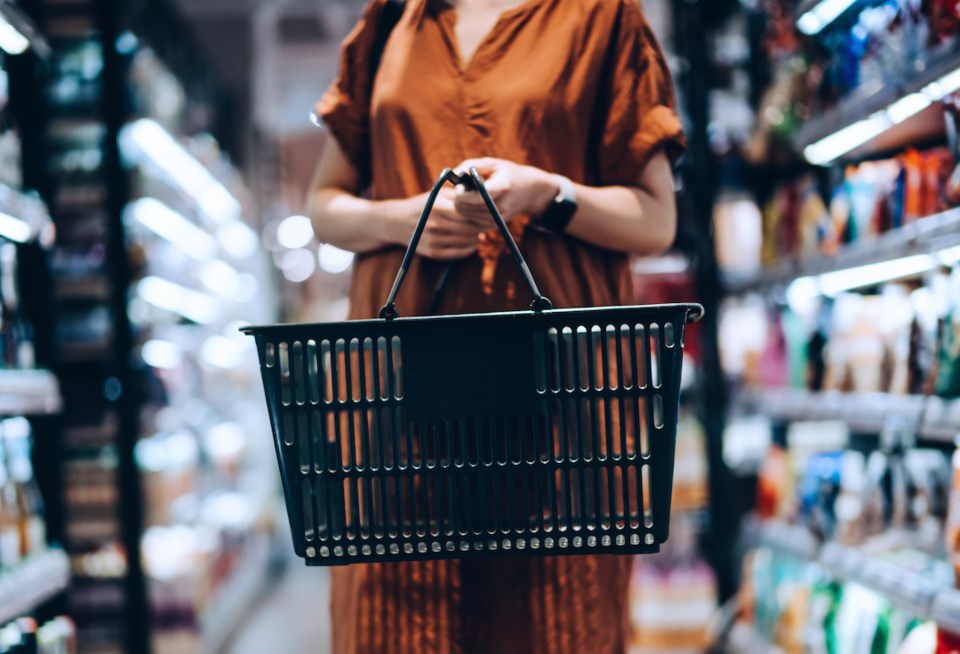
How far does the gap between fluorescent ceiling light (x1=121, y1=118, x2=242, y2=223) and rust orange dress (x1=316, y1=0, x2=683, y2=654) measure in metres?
2.72

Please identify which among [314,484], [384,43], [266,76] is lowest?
[314,484]

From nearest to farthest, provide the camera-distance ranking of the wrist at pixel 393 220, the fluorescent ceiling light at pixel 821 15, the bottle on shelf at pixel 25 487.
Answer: the wrist at pixel 393 220 < the bottle on shelf at pixel 25 487 < the fluorescent ceiling light at pixel 821 15

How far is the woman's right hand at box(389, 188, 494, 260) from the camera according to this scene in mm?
1201

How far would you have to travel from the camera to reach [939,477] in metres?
2.50

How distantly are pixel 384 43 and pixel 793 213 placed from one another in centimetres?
226

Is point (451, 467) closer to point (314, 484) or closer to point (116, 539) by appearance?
point (314, 484)

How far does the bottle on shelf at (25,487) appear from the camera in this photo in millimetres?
2511

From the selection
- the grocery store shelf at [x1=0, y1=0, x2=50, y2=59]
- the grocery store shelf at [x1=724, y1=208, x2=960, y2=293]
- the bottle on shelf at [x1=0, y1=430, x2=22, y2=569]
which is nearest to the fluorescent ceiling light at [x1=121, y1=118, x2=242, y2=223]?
the grocery store shelf at [x1=0, y1=0, x2=50, y2=59]

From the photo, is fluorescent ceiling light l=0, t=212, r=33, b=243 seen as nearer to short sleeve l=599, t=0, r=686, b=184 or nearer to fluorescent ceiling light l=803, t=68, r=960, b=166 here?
short sleeve l=599, t=0, r=686, b=184

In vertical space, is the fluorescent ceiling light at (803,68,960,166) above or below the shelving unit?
above

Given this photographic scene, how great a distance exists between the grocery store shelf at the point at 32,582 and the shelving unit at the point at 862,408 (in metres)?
1.94

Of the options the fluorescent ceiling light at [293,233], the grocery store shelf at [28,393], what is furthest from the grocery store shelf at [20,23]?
the fluorescent ceiling light at [293,233]

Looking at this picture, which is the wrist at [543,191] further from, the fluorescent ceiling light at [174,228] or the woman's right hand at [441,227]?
the fluorescent ceiling light at [174,228]

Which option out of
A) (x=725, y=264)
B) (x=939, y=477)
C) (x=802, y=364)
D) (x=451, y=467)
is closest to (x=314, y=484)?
(x=451, y=467)
